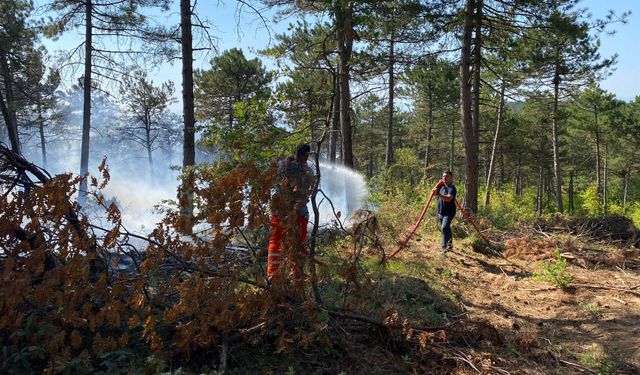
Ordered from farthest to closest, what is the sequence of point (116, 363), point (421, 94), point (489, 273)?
point (421, 94) < point (489, 273) < point (116, 363)

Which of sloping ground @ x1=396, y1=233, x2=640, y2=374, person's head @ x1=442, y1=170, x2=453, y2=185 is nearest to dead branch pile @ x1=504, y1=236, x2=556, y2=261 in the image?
sloping ground @ x1=396, y1=233, x2=640, y2=374

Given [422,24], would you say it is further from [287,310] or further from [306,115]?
[287,310]

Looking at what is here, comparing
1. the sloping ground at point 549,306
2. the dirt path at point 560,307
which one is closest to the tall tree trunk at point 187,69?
the sloping ground at point 549,306

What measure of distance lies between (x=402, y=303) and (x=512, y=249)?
4.28 metres

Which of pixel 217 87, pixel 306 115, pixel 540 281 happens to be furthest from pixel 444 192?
pixel 217 87

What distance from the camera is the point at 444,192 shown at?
8320 mm

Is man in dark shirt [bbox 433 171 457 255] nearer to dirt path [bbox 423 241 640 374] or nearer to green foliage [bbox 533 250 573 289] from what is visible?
dirt path [bbox 423 241 640 374]

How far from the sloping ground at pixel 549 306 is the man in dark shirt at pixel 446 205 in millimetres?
273

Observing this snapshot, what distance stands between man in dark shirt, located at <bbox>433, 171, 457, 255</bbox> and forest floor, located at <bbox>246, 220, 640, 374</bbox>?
0.94 ft

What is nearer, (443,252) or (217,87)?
(443,252)

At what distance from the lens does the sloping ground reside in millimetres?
3851

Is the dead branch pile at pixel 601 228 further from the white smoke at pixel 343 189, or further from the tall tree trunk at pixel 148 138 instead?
the tall tree trunk at pixel 148 138

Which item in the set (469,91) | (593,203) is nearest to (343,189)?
(469,91)

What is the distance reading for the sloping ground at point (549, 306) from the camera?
3.85 meters
